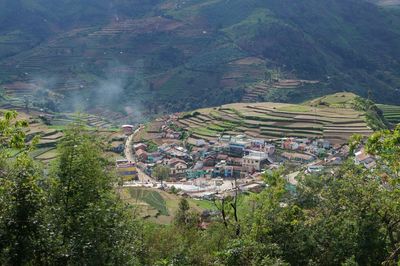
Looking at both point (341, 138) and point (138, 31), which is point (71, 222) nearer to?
point (341, 138)

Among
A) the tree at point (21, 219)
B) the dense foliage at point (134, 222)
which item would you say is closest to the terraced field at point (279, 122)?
the dense foliage at point (134, 222)

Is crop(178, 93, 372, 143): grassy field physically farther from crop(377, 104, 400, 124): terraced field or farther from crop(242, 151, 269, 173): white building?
crop(242, 151, 269, 173): white building

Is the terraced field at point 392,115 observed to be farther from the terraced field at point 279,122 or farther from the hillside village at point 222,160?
the hillside village at point 222,160

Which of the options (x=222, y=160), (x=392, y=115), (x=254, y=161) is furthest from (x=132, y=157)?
(x=392, y=115)

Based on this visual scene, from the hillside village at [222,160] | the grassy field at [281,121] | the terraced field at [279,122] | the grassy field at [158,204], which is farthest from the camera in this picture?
the grassy field at [281,121]

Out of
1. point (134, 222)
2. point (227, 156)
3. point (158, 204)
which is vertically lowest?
point (227, 156)

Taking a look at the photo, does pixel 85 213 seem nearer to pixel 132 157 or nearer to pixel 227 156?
pixel 227 156
